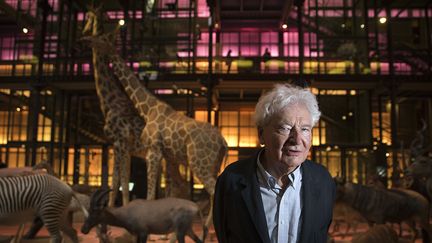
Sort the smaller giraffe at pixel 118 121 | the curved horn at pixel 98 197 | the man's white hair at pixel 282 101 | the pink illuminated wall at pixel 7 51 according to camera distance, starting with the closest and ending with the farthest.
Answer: the man's white hair at pixel 282 101
the curved horn at pixel 98 197
the smaller giraffe at pixel 118 121
the pink illuminated wall at pixel 7 51

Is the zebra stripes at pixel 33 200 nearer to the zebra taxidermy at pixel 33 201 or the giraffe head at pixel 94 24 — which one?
the zebra taxidermy at pixel 33 201

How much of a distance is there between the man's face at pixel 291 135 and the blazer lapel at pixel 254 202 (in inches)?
6.0

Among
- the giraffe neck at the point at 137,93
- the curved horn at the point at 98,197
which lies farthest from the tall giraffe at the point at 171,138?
the curved horn at the point at 98,197

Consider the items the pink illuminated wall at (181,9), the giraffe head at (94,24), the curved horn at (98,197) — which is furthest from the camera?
the pink illuminated wall at (181,9)

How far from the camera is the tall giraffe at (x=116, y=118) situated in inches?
279

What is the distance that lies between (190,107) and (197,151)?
8.27 metres

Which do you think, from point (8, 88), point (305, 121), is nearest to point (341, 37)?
point (8, 88)

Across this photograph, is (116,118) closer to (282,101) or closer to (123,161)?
(123,161)

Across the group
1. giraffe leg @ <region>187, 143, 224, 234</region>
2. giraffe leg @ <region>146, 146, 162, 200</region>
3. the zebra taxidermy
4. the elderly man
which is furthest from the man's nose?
giraffe leg @ <region>146, 146, 162, 200</region>

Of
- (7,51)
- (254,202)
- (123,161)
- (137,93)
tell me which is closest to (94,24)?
(137,93)

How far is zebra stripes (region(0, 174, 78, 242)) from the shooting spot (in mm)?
4492

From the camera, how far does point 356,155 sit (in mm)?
13750

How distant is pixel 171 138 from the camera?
6887 mm

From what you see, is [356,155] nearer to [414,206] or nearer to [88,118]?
[414,206]
